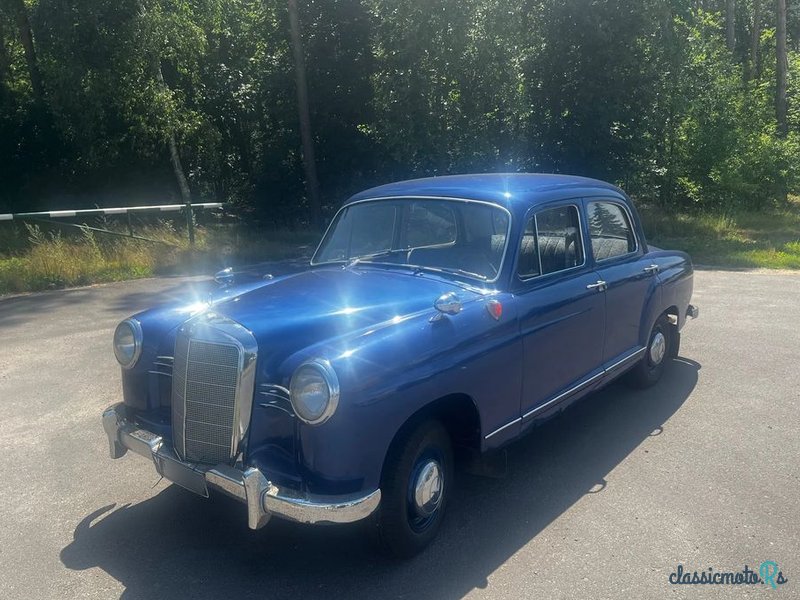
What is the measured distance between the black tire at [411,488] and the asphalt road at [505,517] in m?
0.12

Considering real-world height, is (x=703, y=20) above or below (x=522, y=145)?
above

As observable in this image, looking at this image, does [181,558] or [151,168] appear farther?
[151,168]

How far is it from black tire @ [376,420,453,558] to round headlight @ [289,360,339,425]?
0.50 metres

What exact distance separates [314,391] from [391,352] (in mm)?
434

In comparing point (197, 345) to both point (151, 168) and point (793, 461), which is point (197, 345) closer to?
point (793, 461)

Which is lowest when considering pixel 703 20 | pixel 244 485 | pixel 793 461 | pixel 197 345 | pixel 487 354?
pixel 793 461

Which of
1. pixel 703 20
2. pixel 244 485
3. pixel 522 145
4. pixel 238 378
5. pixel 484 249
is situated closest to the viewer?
pixel 244 485

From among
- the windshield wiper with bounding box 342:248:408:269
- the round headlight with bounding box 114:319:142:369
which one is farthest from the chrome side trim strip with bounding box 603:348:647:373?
the round headlight with bounding box 114:319:142:369

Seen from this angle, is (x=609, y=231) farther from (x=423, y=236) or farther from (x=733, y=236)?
(x=733, y=236)

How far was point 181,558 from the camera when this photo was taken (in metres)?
3.60

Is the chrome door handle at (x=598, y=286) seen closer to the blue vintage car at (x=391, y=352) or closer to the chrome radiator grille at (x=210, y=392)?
the blue vintage car at (x=391, y=352)

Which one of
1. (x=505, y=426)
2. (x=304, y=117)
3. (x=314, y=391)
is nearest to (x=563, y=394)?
A: (x=505, y=426)

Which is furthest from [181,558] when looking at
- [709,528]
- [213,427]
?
[709,528]

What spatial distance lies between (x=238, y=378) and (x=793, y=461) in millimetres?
3605
